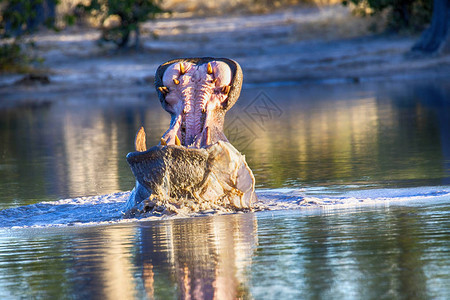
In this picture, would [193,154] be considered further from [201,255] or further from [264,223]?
[201,255]

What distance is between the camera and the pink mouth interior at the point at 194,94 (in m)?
7.62

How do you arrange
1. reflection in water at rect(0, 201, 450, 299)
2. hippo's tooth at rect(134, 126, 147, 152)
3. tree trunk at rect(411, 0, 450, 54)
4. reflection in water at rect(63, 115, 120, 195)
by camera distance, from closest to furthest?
reflection in water at rect(0, 201, 450, 299) < hippo's tooth at rect(134, 126, 147, 152) < reflection in water at rect(63, 115, 120, 195) < tree trunk at rect(411, 0, 450, 54)

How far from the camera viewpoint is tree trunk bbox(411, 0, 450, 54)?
2541 centimetres

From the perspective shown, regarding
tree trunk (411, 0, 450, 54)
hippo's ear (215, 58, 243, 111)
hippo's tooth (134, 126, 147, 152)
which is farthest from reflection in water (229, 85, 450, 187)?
tree trunk (411, 0, 450, 54)

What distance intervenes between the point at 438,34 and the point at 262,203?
18.9m

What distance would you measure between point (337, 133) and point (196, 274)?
8622 millimetres

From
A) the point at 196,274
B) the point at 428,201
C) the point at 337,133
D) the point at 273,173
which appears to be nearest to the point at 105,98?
the point at 337,133

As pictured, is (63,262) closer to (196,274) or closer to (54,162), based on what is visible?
(196,274)

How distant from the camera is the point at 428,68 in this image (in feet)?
83.8

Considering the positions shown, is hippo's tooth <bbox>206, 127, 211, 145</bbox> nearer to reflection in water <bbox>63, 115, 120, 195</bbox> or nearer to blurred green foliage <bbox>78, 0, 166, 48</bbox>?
reflection in water <bbox>63, 115, 120, 195</bbox>

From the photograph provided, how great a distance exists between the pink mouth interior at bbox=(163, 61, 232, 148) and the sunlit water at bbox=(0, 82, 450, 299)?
0.81 m

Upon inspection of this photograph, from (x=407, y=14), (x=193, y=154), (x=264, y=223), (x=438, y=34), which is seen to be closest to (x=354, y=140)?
(x=193, y=154)

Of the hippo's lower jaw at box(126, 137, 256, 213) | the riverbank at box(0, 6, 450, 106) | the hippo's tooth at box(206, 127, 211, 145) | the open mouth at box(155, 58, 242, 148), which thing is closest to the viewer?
the hippo's lower jaw at box(126, 137, 256, 213)

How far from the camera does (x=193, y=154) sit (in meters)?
7.11
